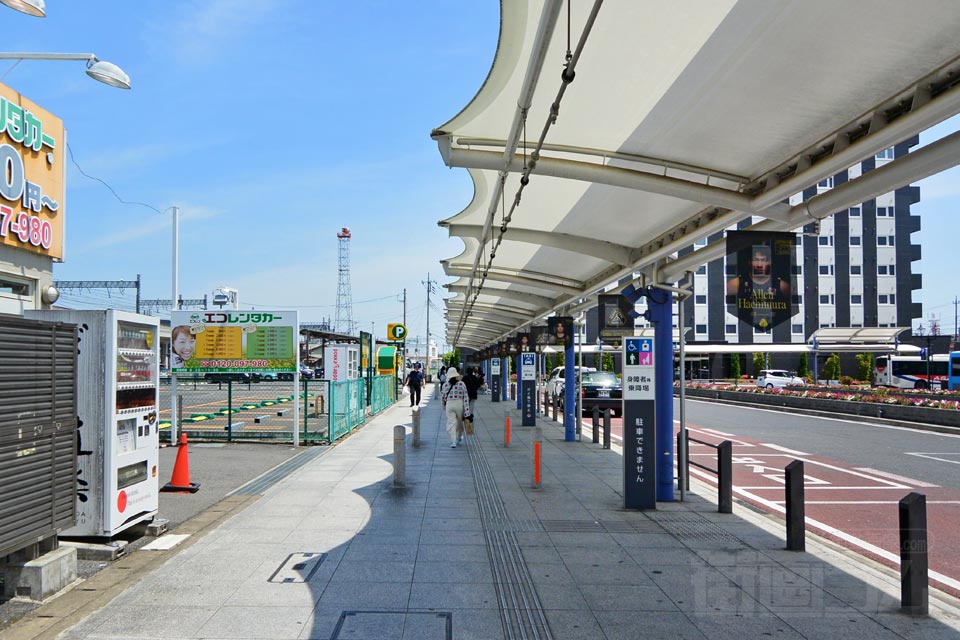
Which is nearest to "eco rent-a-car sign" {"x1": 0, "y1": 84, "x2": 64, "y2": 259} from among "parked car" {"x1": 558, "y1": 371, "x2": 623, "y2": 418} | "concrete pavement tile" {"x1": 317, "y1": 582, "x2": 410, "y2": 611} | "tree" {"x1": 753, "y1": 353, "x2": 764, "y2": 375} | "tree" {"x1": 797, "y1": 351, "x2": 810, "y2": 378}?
"concrete pavement tile" {"x1": 317, "y1": 582, "x2": 410, "y2": 611}

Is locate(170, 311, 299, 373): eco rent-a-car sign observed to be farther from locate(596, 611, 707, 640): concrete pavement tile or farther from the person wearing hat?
locate(596, 611, 707, 640): concrete pavement tile

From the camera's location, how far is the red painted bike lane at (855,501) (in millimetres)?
8406

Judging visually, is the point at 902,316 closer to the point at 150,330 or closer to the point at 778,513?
the point at 778,513

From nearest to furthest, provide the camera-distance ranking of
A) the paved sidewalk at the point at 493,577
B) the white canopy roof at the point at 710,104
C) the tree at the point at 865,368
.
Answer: the white canopy roof at the point at 710,104, the paved sidewalk at the point at 493,577, the tree at the point at 865,368

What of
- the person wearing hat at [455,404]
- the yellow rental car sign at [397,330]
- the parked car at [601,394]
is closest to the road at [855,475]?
the parked car at [601,394]

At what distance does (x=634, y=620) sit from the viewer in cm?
580

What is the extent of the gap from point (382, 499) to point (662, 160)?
614 centimetres

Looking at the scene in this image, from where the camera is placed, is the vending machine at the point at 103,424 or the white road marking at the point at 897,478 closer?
the vending machine at the point at 103,424

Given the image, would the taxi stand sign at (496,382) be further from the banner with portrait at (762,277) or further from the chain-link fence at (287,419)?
the banner with portrait at (762,277)

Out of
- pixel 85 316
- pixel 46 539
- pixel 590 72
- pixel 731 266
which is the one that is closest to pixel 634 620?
pixel 731 266

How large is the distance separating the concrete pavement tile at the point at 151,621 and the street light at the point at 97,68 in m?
6.39

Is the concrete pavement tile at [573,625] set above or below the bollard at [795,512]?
below

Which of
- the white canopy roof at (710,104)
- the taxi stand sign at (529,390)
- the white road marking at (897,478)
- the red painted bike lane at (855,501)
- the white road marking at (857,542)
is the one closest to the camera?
the white canopy roof at (710,104)

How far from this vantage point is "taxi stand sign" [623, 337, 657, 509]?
32.8 ft
